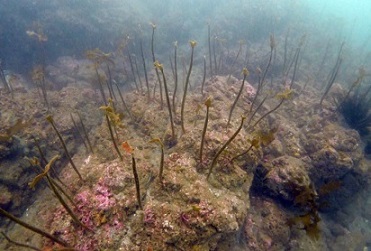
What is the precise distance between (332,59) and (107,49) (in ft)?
58.5

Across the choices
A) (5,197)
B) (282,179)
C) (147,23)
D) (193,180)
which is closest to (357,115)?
(282,179)

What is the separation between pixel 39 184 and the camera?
7.30 meters

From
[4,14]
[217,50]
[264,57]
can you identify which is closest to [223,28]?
[217,50]

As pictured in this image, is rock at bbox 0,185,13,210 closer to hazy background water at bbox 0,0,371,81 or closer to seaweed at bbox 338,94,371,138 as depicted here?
hazy background water at bbox 0,0,371,81

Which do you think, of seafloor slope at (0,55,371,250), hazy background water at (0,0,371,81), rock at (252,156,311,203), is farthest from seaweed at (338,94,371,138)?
hazy background water at (0,0,371,81)

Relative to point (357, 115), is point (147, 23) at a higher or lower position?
higher

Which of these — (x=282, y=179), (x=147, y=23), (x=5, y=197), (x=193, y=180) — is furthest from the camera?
(x=147, y=23)

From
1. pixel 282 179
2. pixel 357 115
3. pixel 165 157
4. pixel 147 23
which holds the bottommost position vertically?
pixel 357 115

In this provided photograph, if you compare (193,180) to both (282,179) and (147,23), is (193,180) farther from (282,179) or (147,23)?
(147,23)

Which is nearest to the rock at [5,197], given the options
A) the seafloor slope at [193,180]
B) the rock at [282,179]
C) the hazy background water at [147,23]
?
the seafloor slope at [193,180]

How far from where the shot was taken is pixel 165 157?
5.83 meters

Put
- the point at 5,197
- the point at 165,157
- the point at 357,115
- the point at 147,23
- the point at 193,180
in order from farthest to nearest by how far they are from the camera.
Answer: the point at 147,23, the point at 357,115, the point at 5,197, the point at 165,157, the point at 193,180

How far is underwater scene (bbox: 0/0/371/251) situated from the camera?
4.45 meters

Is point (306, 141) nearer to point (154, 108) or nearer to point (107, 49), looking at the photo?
point (154, 108)
